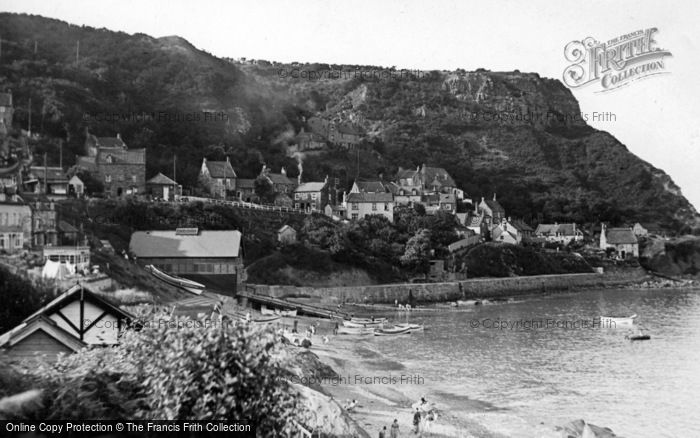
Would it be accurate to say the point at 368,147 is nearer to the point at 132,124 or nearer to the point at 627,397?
the point at 132,124

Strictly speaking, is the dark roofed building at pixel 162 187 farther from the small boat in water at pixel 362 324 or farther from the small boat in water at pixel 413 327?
the small boat in water at pixel 413 327

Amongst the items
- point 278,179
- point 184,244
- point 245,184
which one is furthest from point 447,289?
point 278,179

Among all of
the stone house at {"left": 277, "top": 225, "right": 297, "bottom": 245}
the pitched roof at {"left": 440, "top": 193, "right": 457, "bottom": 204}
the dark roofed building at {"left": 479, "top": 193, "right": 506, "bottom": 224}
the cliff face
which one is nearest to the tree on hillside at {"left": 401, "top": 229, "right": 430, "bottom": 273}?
the stone house at {"left": 277, "top": 225, "right": 297, "bottom": 245}

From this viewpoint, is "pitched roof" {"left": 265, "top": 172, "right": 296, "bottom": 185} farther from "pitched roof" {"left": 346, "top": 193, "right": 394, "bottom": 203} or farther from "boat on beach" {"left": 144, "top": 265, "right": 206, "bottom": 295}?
"boat on beach" {"left": 144, "top": 265, "right": 206, "bottom": 295}

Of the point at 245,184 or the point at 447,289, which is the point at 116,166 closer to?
the point at 245,184

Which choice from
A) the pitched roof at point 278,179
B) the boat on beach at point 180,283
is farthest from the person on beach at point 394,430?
the pitched roof at point 278,179
